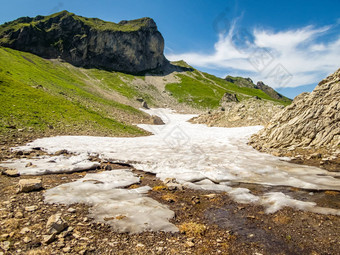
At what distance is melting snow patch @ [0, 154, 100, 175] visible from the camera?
477 inches

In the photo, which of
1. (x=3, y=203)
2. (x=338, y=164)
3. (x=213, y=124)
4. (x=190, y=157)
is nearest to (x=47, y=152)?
(x=3, y=203)

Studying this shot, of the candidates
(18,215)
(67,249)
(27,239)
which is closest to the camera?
(67,249)

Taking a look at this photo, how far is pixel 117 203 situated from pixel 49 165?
7609 mm

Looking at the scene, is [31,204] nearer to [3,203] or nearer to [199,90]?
[3,203]

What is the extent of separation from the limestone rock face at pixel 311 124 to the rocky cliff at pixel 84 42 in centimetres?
14818

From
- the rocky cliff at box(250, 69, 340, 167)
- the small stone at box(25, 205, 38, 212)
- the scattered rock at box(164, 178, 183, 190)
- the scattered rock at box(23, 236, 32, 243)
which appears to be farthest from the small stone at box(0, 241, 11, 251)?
the rocky cliff at box(250, 69, 340, 167)

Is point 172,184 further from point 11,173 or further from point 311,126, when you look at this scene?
point 311,126

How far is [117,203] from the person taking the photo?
27.8ft

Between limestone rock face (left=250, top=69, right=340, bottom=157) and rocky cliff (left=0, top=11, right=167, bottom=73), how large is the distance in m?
148

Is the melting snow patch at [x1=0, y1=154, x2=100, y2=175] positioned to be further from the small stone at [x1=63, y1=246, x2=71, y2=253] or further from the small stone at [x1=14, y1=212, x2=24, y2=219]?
the small stone at [x1=63, y1=246, x2=71, y2=253]

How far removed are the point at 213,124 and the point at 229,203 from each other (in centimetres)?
3908

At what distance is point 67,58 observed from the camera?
140625 mm

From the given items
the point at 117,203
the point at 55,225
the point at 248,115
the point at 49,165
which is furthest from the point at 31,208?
the point at 248,115

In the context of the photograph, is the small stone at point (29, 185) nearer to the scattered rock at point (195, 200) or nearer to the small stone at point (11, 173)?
the small stone at point (11, 173)
